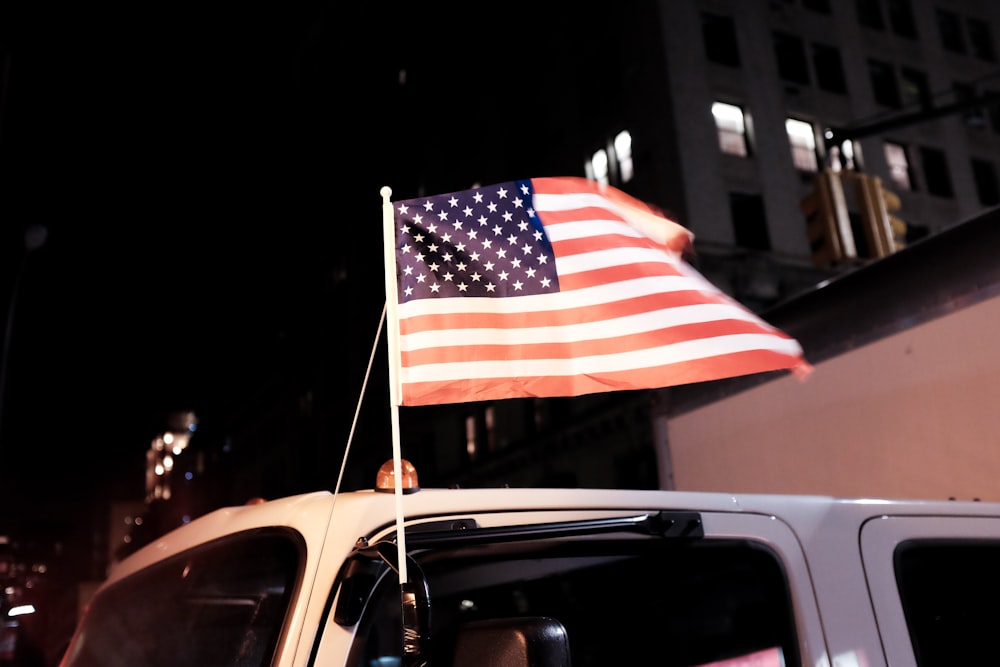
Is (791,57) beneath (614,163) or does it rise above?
above

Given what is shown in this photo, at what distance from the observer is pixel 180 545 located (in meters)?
2.74

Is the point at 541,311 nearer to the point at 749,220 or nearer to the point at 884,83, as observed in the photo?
the point at 749,220

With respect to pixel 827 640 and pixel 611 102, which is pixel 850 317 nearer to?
pixel 827 640

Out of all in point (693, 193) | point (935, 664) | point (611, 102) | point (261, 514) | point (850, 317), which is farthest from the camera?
point (611, 102)

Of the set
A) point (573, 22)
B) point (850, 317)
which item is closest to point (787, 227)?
point (573, 22)

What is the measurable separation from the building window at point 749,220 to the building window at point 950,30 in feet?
45.7

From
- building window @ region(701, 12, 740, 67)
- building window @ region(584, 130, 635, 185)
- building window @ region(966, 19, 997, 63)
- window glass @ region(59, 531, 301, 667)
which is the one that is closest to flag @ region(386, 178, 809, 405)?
window glass @ region(59, 531, 301, 667)

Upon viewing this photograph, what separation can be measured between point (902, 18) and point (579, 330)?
113 ft

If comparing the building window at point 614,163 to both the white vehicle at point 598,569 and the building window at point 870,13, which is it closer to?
the building window at point 870,13

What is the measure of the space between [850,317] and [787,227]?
21537 mm

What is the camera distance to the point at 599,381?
2609 millimetres

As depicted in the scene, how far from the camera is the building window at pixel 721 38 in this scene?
2636cm

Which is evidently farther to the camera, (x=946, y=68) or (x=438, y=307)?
(x=946, y=68)

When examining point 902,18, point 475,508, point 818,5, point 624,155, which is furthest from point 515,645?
point 902,18
